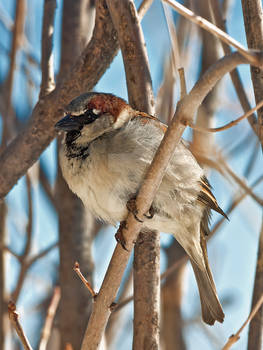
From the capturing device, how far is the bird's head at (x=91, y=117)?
2434 mm

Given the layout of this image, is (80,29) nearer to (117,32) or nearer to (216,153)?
(117,32)

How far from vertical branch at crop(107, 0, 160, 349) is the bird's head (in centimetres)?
13

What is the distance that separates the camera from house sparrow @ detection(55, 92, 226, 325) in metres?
2.28

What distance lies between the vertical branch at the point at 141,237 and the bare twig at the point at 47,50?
1.58 feet

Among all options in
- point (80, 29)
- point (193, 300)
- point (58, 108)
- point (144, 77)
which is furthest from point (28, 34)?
point (193, 300)

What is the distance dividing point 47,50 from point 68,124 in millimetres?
645

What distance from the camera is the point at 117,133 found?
2387 mm

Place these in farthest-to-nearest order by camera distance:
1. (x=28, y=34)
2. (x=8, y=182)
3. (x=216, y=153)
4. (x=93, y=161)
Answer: (x=28, y=34), (x=8, y=182), (x=216, y=153), (x=93, y=161)

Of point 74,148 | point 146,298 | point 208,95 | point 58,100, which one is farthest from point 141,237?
point 208,95

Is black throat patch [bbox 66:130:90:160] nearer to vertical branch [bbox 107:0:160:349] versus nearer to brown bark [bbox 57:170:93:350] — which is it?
vertical branch [bbox 107:0:160:349]

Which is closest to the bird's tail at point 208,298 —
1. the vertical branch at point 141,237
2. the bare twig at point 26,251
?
the vertical branch at point 141,237

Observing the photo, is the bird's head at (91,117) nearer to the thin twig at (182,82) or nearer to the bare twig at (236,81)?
the bare twig at (236,81)

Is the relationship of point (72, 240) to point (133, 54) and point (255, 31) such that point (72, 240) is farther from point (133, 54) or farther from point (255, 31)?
point (255, 31)

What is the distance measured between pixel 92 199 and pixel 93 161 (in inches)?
6.9
